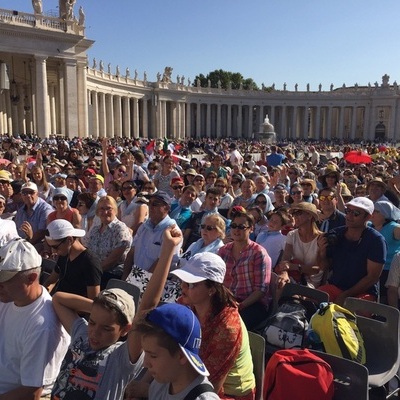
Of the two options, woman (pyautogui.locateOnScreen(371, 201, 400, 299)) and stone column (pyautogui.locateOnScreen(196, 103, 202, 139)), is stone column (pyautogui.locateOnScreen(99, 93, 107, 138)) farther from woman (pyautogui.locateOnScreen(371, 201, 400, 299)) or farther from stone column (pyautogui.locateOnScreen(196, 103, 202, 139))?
woman (pyautogui.locateOnScreen(371, 201, 400, 299))

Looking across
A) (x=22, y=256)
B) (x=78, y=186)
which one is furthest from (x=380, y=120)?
(x=22, y=256)

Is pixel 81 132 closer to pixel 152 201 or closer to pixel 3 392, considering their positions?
pixel 152 201

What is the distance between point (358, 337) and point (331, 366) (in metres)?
0.65

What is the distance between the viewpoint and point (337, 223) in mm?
7230

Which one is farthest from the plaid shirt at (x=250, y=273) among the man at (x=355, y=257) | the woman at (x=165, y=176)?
the woman at (x=165, y=176)

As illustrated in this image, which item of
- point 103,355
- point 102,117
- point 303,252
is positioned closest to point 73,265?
point 103,355

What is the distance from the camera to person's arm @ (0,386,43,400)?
3413mm

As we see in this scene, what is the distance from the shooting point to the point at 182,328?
2527mm

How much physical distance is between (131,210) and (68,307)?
15.5 feet

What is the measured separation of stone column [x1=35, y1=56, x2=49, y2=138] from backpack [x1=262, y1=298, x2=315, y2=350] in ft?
123

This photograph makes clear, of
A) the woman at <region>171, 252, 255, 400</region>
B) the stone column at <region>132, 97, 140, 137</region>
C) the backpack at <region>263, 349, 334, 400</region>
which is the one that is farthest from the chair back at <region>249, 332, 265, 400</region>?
the stone column at <region>132, 97, 140, 137</region>

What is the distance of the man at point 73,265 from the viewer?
4535 millimetres

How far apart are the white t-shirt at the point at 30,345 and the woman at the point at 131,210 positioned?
12.7 feet

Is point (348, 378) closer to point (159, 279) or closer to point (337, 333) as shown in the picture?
point (337, 333)
